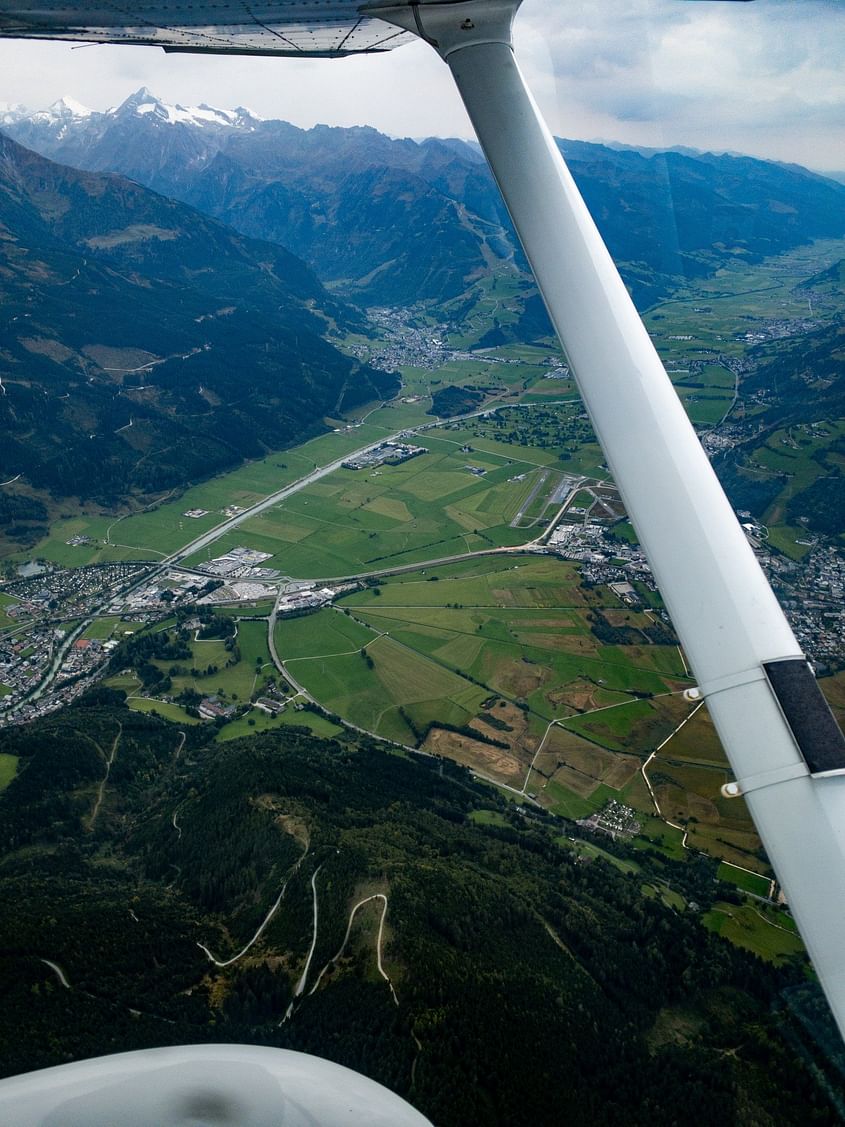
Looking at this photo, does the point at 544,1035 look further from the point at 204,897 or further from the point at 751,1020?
the point at 204,897

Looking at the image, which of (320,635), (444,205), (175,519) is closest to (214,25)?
(320,635)

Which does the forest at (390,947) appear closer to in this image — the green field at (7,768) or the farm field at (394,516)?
the green field at (7,768)

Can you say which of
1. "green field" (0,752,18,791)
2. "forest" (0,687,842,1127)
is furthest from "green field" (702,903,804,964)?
"green field" (0,752,18,791)

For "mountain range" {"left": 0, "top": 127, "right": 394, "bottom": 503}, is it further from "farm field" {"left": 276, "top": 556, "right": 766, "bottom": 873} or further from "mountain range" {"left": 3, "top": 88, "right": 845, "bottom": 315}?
"farm field" {"left": 276, "top": 556, "right": 766, "bottom": 873}

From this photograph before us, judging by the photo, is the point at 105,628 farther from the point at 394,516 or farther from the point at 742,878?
the point at 742,878

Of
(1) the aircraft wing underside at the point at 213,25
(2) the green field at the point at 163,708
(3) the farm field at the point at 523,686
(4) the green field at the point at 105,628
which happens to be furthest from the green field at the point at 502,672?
(1) the aircraft wing underside at the point at 213,25

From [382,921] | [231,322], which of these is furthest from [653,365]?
[231,322]
